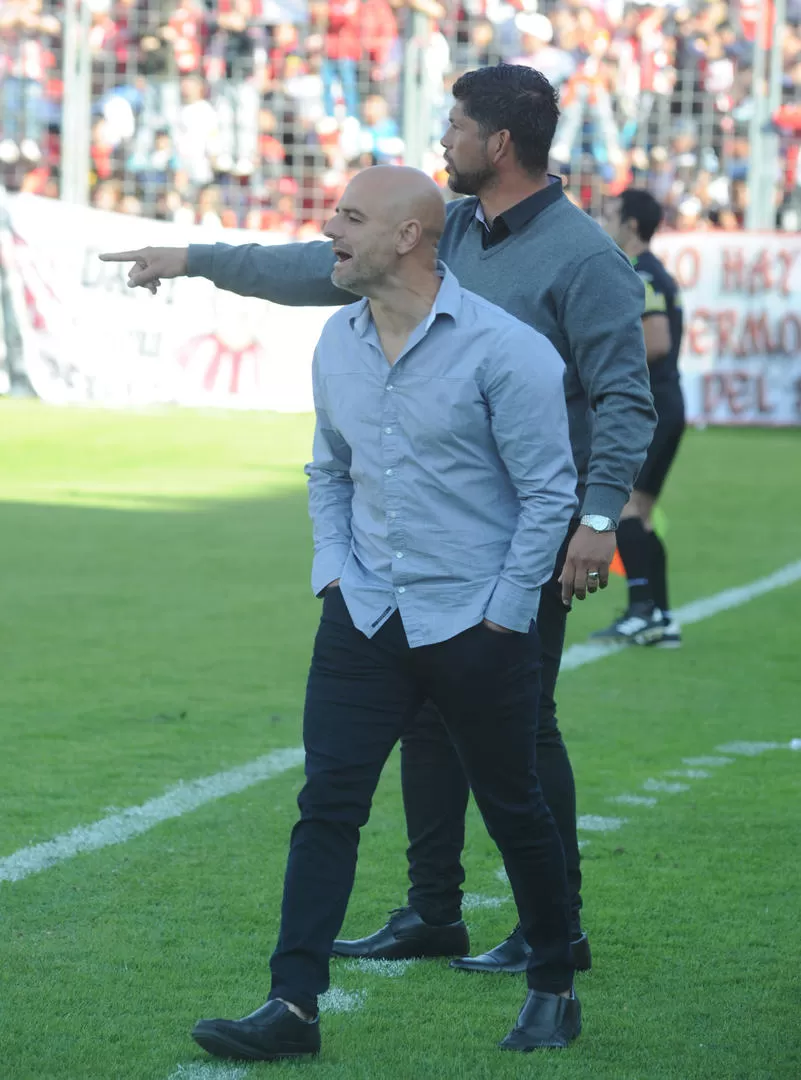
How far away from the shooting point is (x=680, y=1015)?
154 inches

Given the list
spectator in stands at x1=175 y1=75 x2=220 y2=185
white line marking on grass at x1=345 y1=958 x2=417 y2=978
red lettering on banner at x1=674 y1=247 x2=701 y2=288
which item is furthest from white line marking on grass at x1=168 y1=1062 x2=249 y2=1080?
spectator in stands at x1=175 y1=75 x2=220 y2=185

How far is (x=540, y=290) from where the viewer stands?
13.3 feet

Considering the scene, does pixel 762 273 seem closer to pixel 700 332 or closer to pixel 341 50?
pixel 700 332

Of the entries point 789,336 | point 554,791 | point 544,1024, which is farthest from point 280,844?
point 789,336

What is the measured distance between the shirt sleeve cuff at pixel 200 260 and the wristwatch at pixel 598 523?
1.05 m

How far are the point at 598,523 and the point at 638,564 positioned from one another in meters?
5.17

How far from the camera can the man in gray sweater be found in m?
3.98

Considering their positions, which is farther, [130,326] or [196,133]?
[196,133]

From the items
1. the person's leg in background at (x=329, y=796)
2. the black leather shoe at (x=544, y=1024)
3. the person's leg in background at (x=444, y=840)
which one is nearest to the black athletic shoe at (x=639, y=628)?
the person's leg in background at (x=444, y=840)

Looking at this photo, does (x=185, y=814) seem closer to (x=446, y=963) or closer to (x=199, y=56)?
(x=446, y=963)

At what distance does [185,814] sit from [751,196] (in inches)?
792

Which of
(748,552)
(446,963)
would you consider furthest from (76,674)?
(748,552)

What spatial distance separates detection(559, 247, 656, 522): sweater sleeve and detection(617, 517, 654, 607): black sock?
499cm

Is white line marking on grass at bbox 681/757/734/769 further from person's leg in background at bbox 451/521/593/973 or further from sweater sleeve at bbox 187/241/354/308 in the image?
sweater sleeve at bbox 187/241/354/308
